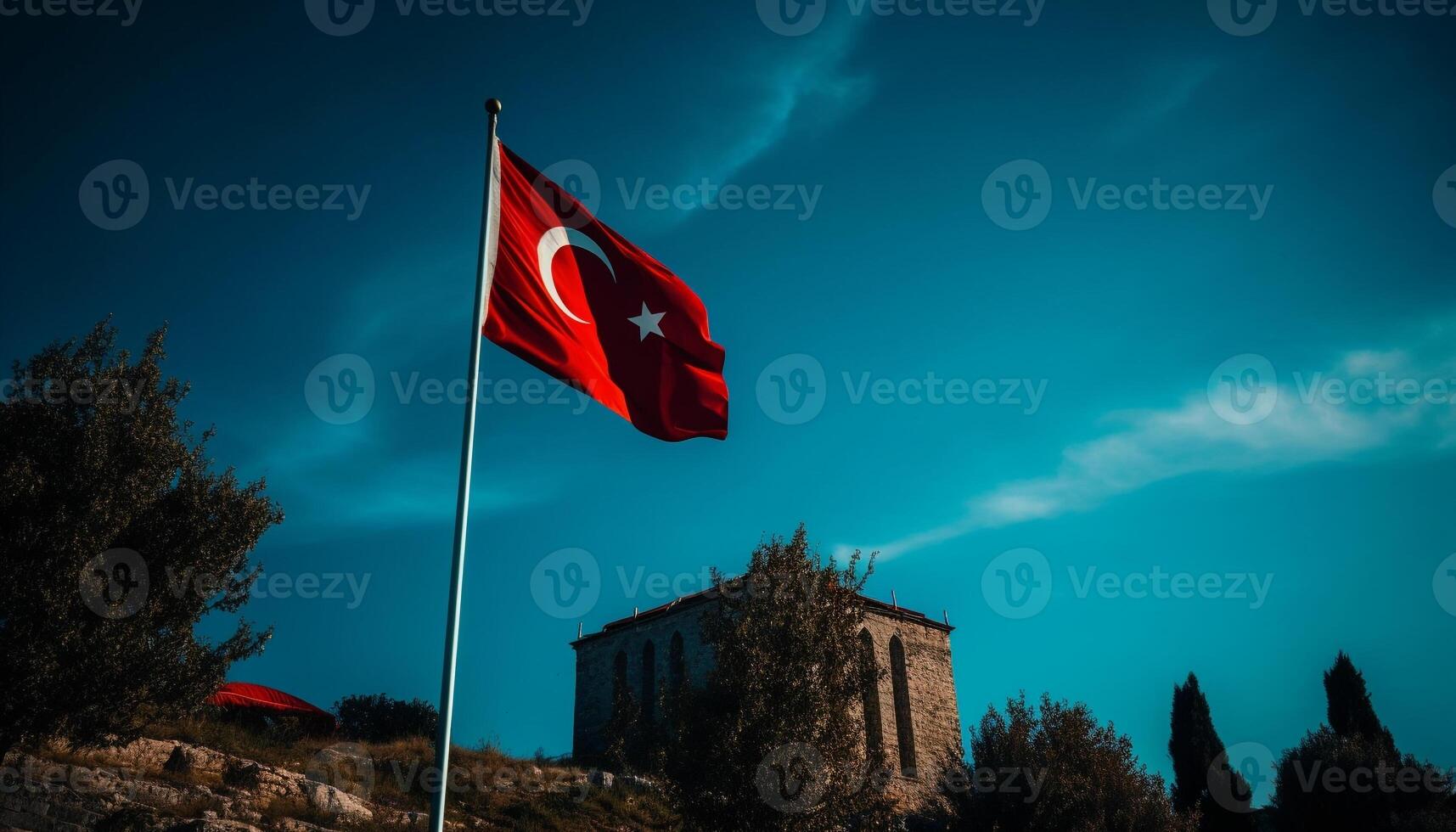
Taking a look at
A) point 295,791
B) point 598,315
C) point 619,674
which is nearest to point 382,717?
point 619,674

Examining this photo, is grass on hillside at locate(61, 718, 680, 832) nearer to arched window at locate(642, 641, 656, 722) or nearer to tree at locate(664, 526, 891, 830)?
tree at locate(664, 526, 891, 830)

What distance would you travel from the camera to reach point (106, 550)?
19.2 m

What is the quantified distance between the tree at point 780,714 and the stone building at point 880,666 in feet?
58.8

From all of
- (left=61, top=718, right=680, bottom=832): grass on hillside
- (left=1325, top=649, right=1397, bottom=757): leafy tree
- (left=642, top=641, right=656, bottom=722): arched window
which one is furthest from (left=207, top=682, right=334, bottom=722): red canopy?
(left=1325, top=649, right=1397, bottom=757): leafy tree

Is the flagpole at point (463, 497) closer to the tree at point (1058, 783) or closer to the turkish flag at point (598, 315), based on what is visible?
the turkish flag at point (598, 315)

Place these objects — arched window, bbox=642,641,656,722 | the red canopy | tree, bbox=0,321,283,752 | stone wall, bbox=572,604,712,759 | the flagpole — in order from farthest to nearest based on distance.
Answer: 1. arched window, bbox=642,641,656,722
2. stone wall, bbox=572,604,712,759
3. the red canopy
4. tree, bbox=0,321,283,752
5. the flagpole

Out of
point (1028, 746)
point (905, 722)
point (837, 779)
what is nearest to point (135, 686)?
point (837, 779)

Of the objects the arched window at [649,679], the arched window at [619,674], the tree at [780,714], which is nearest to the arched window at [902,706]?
the arched window at [649,679]

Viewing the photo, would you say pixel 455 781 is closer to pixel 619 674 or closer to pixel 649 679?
pixel 649 679

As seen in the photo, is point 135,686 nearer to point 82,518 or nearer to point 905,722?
point 82,518

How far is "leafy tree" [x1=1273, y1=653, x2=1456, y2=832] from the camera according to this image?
35.1 m

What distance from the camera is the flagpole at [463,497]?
9820 millimetres

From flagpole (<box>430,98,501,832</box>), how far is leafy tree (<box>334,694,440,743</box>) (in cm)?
3853

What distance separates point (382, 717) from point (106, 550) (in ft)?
105
